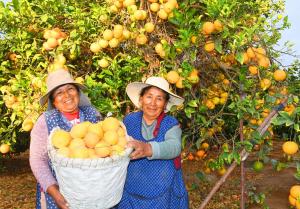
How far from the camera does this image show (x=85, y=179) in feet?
6.93

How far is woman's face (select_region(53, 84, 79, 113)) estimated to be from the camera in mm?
2689

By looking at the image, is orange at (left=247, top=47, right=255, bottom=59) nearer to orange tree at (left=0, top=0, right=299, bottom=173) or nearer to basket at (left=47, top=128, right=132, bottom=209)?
orange tree at (left=0, top=0, right=299, bottom=173)

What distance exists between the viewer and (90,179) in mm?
2109

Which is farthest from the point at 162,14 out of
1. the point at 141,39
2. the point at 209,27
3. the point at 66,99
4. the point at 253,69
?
the point at 66,99

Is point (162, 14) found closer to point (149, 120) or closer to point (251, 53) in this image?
point (251, 53)

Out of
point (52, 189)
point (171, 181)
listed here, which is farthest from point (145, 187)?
point (52, 189)

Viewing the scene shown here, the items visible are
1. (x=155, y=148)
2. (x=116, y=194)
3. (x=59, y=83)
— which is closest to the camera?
(x=116, y=194)

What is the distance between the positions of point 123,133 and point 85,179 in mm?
348

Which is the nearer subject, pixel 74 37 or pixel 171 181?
pixel 171 181

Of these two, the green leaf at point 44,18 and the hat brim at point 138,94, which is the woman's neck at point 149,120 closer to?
the hat brim at point 138,94

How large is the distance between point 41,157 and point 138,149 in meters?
0.61

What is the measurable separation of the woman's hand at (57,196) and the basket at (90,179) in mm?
42

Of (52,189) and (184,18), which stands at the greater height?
(184,18)

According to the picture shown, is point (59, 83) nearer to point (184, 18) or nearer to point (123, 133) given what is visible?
point (123, 133)
